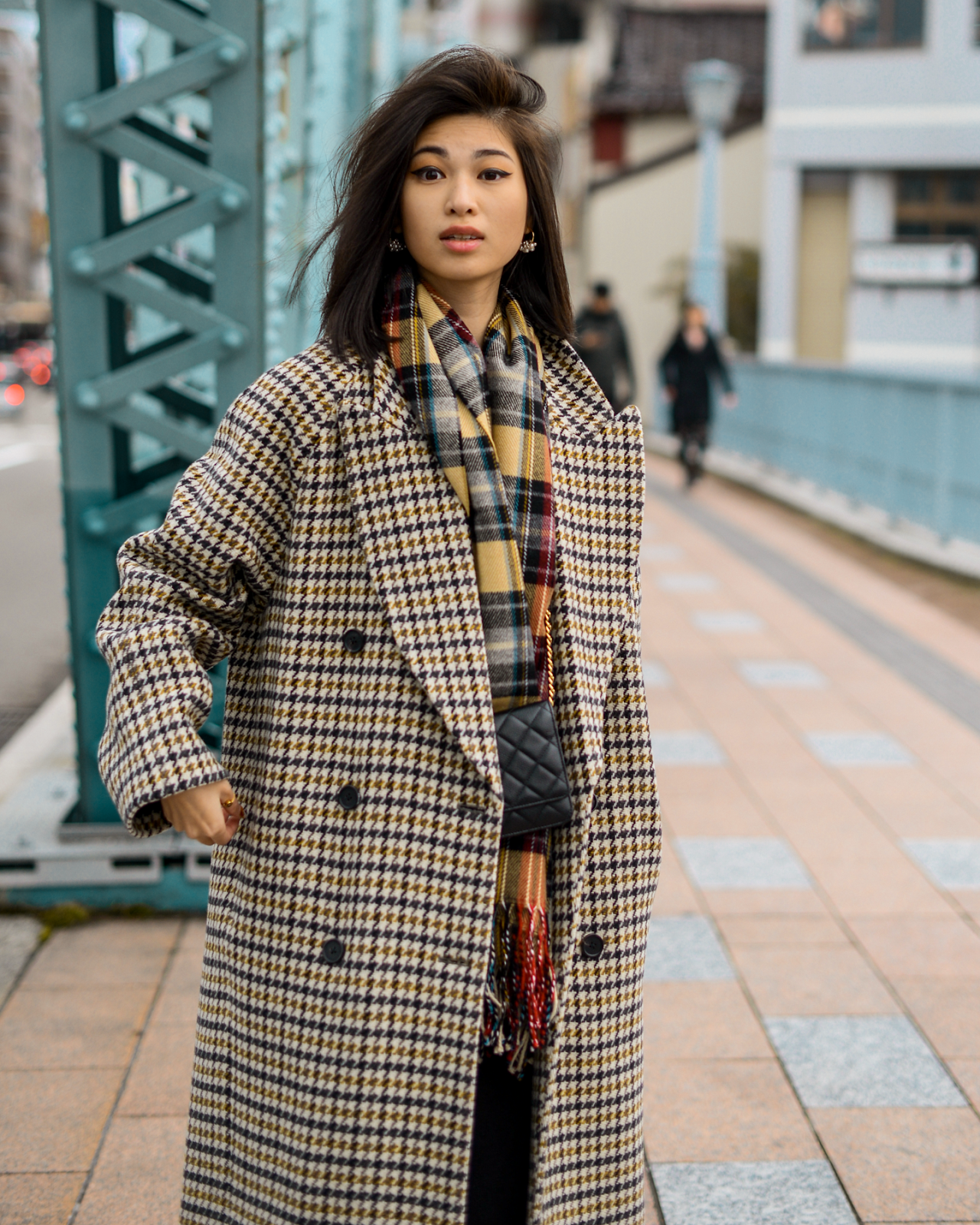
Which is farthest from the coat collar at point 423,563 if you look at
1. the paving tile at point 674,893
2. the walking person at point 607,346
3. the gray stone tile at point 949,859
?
the walking person at point 607,346

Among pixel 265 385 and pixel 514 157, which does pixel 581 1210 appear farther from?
pixel 514 157

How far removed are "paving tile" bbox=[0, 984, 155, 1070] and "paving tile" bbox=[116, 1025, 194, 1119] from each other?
0.14 feet

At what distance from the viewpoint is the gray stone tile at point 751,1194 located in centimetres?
262

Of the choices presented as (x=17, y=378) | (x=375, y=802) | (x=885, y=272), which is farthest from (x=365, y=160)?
(x=17, y=378)

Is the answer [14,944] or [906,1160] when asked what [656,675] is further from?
[906,1160]

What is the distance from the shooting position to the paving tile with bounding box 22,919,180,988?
141 inches

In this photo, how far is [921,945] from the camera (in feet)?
12.7

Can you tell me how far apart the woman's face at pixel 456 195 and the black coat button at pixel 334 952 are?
2.61 ft

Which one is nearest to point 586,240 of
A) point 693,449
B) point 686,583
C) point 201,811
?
point 693,449

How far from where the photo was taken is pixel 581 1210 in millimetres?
1934

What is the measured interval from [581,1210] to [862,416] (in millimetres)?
10905

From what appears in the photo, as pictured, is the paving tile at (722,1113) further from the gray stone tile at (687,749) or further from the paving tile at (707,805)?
the gray stone tile at (687,749)

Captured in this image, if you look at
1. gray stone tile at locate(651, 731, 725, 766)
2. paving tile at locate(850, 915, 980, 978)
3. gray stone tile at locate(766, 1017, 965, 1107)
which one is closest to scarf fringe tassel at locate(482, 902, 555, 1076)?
gray stone tile at locate(766, 1017, 965, 1107)

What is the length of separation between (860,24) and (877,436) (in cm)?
1337
